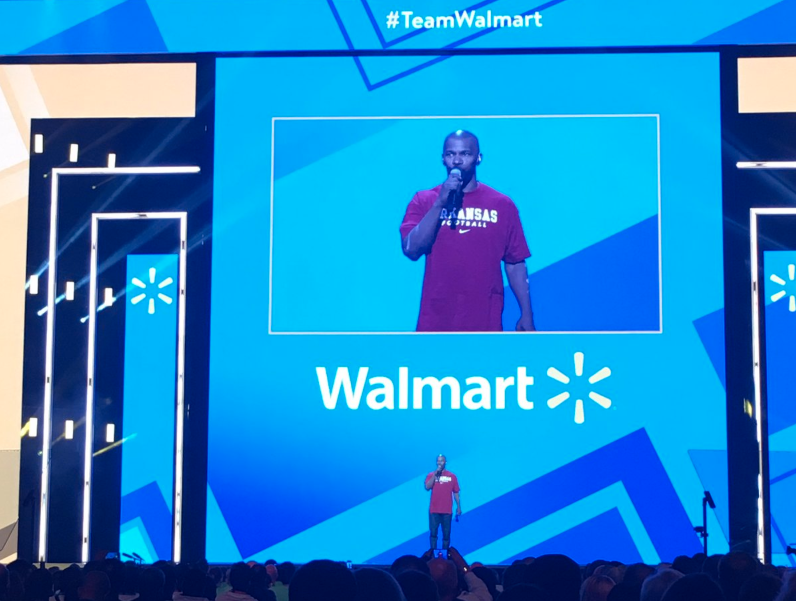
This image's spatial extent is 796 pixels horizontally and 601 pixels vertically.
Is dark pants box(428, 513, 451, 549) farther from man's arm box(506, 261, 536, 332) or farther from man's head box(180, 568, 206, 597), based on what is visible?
man's head box(180, 568, 206, 597)

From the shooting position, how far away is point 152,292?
8547mm

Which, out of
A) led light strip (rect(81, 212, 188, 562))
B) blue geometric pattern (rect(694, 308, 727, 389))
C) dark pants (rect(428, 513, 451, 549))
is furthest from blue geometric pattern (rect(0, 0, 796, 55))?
dark pants (rect(428, 513, 451, 549))

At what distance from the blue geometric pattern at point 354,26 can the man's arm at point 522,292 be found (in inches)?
63.2

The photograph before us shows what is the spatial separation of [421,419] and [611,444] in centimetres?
134

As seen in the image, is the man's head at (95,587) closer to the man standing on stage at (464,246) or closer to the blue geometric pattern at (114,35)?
the man standing on stage at (464,246)

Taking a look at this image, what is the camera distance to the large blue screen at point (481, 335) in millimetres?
7957

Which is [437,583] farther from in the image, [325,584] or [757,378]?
[757,378]

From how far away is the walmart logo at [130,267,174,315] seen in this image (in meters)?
8.52

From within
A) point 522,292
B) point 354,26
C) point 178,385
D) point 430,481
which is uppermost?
point 354,26

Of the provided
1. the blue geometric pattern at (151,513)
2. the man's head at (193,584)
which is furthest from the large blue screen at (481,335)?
the man's head at (193,584)

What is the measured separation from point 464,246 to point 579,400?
1.37 meters

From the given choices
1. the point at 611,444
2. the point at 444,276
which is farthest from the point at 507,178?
the point at 611,444

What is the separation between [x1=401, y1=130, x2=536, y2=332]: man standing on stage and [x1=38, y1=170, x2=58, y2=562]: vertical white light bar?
271 centimetres

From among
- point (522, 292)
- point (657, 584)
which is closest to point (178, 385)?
point (522, 292)
